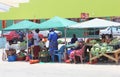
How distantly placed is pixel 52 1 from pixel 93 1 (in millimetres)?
1485

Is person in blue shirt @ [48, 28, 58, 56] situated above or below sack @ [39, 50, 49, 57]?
above

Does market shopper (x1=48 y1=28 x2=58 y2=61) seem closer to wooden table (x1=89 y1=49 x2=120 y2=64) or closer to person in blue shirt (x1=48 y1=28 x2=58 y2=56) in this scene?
person in blue shirt (x1=48 y1=28 x2=58 y2=56)

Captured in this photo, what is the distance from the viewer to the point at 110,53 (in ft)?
45.5

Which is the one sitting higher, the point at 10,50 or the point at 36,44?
the point at 36,44

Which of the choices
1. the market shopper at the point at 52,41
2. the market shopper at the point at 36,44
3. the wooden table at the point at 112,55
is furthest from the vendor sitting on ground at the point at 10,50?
the wooden table at the point at 112,55

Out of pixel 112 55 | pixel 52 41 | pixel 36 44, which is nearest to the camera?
pixel 112 55

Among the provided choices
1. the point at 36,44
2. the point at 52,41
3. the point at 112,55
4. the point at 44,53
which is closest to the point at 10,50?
the point at 36,44

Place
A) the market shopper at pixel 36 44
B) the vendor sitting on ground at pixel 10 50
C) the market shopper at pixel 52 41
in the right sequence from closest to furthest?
the market shopper at pixel 52 41 < the market shopper at pixel 36 44 < the vendor sitting on ground at pixel 10 50

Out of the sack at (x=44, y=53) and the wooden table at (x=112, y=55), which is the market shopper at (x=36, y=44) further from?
the wooden table at (x=112, y=55)

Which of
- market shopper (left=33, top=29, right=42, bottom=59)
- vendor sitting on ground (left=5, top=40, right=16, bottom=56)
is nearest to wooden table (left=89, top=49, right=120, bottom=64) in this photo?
market shopper (left=33, top=29, right=42, bottom=59)

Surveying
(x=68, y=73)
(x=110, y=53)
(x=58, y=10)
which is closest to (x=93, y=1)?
(x=58, y=10)

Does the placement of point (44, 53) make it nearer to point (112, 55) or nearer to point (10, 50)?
point (10, 50)

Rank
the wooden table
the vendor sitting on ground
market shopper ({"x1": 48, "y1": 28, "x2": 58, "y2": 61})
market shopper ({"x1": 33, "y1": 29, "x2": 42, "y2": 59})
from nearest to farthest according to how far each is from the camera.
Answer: the wooden table, market shopper ({"x1": 48, "y1": 28, "x2": 58, "y2": 61}), market shopper ({"x1": 33, "y1": 29, "x2": 42, "y2": 59}), the vendor sitting on ground

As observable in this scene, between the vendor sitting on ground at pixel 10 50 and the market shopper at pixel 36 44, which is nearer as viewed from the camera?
the market shopper at pixel 36 44
